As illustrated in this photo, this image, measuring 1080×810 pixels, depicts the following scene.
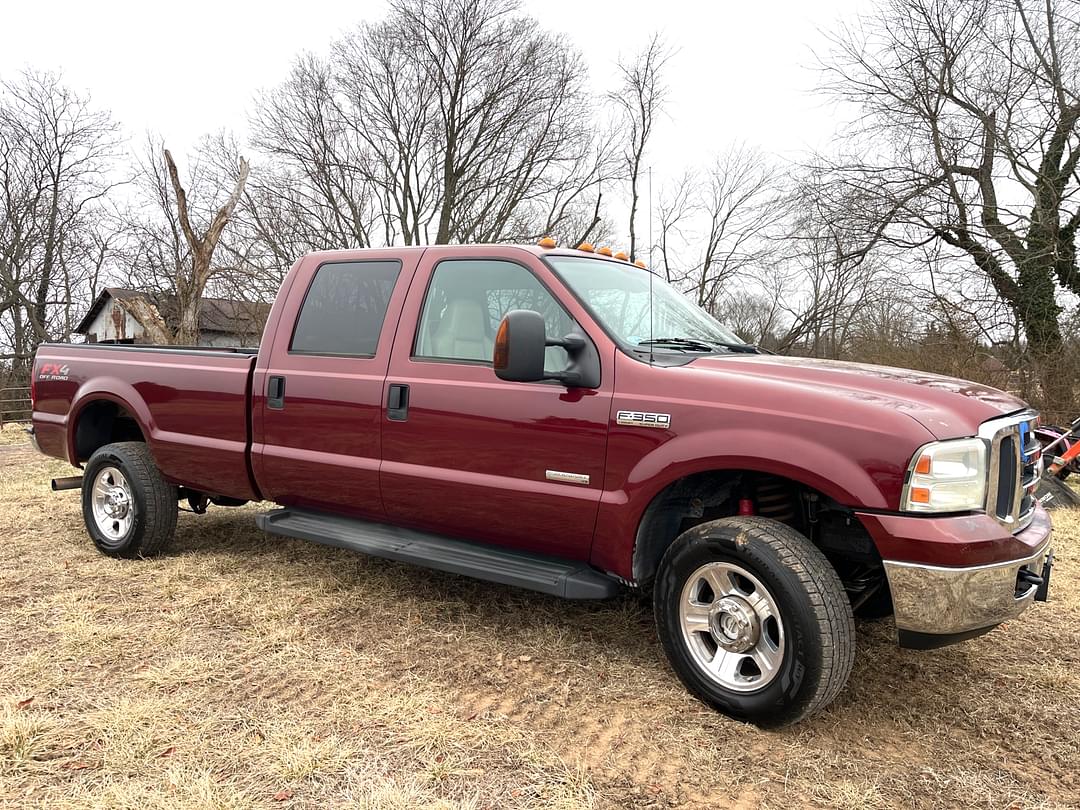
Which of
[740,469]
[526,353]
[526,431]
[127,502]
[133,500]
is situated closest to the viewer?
[740,469]

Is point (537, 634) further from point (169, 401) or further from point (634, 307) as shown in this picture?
point (169, 401)

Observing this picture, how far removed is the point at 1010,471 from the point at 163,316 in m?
24.7

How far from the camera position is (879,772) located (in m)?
2.61

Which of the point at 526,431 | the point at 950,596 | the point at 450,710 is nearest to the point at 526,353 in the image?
the point at 526,431

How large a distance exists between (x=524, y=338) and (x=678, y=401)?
683 mm

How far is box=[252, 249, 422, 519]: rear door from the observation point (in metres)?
3.93

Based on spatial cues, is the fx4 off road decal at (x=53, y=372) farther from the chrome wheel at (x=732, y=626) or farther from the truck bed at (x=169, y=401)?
the chrome wheel at (x=732, y=626)

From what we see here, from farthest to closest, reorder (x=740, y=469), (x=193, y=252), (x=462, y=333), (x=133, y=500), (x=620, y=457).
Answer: (x=193, y=252) → (x=133, y=500) → (x=462, y=333) → (x=620, y=457) → (x=740, y=469)

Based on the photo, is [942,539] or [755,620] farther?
[755,620]

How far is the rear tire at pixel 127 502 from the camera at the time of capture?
192 inches

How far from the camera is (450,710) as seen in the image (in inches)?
117

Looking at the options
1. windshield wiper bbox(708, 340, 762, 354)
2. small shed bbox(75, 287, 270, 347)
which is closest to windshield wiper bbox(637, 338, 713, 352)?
windshield wiper bbox(708, 340, 762, 354)

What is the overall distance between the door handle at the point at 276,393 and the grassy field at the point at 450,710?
1.12 m

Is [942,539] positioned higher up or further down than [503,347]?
further down
